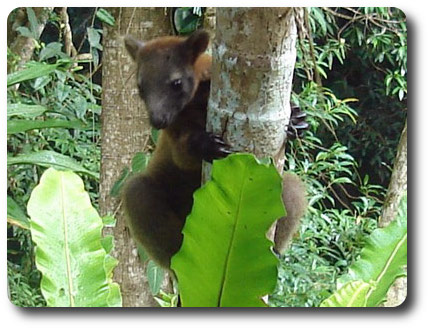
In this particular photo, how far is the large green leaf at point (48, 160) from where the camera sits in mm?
1818

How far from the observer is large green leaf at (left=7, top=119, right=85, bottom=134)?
1.83 m

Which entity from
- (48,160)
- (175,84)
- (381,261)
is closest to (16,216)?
(48,160)

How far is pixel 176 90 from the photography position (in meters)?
1.90

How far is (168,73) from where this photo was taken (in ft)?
6.26

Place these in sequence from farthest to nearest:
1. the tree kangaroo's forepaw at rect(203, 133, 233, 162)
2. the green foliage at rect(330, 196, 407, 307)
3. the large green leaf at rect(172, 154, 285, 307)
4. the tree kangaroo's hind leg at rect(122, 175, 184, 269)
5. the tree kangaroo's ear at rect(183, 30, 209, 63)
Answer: the tree kangaroo's hind leg at rect(122, 175, 184, 269) → the tree kangaroo's ear at rect(183, 30, 209, 63) → the green foliage at rect(330, 196, 407, 307) → the tree kangaroo's forepaw at rect(203, 133, 233, 162) → the large green leaf at rect(172, 154, 285, 307)

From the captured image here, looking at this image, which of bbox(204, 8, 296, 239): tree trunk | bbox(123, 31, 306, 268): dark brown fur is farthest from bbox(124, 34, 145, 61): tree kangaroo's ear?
bbox(204, 8, 296, 239): tree trunk

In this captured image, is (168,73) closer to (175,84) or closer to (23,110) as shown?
(175,84)

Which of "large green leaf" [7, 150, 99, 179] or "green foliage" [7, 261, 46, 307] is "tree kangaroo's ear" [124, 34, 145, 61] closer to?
"large green leaf" [7, 150, 99, 179]

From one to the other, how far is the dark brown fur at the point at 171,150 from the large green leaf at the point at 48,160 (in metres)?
0.21

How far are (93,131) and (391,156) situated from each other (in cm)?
73

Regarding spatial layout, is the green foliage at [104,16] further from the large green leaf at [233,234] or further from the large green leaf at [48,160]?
the large green leaf at [233,234]

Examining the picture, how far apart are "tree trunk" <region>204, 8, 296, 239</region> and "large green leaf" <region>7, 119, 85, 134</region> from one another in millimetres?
369

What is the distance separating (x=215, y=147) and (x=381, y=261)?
1.54 feet

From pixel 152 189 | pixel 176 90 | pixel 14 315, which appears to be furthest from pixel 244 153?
pixel 14 315
